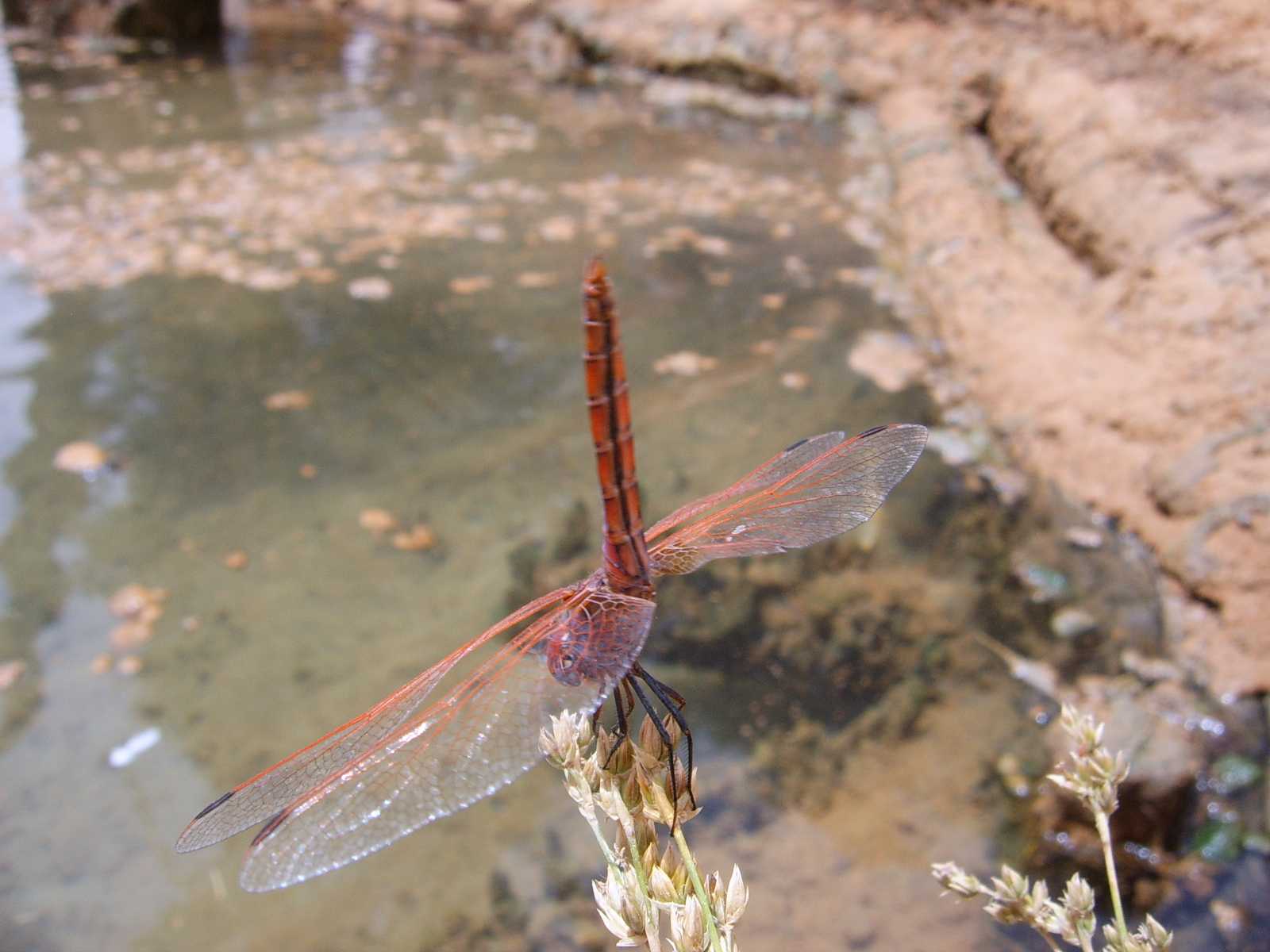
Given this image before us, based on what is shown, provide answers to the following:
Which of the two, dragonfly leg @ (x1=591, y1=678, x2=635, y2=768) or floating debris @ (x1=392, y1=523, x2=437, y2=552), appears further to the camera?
floating debris @ (x1=392, y1=523, x2=437, y2=552)

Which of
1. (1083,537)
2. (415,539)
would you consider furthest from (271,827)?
(1083,537)

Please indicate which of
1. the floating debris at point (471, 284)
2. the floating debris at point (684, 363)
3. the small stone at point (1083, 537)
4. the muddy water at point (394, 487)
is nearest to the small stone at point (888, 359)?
the muddy water at point (394, 487)

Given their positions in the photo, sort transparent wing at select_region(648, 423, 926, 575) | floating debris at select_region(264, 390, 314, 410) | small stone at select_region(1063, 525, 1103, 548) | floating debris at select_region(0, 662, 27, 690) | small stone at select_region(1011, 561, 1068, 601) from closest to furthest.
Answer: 1. transparent wing at select_region(648, 423, 926, 575)
2. floating debris at select_region(0, 662, 27, 690)
3. small stone at select_region(1011, 561, 1068, 601)
4. small stone at select_region(1063, 525, 1103, 548)
5. floating debris at select_region(264, 390, 314, 410)

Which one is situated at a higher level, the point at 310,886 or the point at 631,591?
the point at 631,591

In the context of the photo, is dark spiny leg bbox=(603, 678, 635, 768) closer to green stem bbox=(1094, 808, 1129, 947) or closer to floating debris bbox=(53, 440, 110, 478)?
green stem bbox=(1094, 808, 1129, 947)

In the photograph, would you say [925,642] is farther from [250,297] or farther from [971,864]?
[250,297]

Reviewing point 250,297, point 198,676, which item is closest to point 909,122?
point 250,297

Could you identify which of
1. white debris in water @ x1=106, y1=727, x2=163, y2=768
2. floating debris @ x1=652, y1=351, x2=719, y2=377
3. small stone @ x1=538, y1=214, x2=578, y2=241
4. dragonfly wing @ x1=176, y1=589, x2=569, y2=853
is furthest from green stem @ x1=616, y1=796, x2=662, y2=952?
small stone @ x1=538, y1=214, x2=578, y2=241
